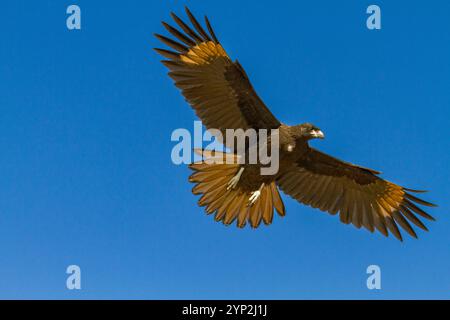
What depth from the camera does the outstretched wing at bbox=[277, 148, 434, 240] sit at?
37.5 ft

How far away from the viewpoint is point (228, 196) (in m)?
10.5

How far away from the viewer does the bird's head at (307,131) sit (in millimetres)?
10250

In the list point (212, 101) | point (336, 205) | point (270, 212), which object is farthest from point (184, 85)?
point (336, 205)

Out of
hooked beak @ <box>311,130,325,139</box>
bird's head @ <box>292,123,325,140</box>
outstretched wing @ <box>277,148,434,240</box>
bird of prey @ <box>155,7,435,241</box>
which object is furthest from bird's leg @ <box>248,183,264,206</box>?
hooked beak @ <box>311,130,325,139</box>

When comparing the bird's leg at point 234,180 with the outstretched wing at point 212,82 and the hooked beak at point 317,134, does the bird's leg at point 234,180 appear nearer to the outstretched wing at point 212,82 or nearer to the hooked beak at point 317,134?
the outstretched wing at point 212,82

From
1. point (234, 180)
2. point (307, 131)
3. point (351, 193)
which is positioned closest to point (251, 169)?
point (234, 180)

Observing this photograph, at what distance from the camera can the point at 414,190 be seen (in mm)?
11289

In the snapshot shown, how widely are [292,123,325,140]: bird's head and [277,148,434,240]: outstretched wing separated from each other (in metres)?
1.10

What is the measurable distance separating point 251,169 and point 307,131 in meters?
0.98

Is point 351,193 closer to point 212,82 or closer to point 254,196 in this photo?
point 254,196

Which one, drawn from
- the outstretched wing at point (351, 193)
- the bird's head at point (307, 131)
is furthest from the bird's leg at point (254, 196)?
the bird's head at point (307, 131)

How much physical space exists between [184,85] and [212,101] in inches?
19.0

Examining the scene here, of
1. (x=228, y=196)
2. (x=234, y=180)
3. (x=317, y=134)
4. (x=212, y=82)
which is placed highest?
(x=212, y=82)

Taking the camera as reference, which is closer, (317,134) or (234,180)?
(317,134)
